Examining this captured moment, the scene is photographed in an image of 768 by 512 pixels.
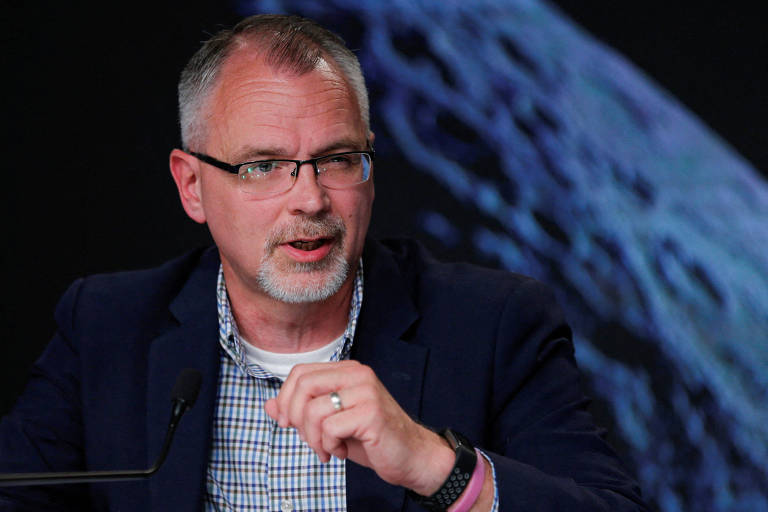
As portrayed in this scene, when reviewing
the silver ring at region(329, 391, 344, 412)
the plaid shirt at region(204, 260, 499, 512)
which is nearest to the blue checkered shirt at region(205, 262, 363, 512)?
the plaid shirt at region(204, 260, 499, 512)

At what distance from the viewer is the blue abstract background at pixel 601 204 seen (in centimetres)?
265

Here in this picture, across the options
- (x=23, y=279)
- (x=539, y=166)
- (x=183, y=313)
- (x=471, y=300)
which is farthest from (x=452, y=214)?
(x=23, y=279)

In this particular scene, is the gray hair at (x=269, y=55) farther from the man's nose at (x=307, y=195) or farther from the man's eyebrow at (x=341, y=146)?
the man's nose at (x=307, y=195)

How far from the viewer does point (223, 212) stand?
190cm

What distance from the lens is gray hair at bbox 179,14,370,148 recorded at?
1.90 metres

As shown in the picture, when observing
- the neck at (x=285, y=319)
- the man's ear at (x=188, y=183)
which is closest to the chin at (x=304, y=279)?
the neck at (x=285, y=319)

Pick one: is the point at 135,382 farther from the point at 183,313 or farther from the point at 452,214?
the point at 452,214

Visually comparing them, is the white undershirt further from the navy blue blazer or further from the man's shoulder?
the man's shoulder

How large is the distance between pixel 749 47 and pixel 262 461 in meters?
1.77

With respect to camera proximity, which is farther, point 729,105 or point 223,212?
point 729,105

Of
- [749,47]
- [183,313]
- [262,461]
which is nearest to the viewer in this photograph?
[262,461]

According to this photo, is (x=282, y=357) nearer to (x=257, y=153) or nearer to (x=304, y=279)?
(x=304, y=279)

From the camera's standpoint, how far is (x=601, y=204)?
107 inches

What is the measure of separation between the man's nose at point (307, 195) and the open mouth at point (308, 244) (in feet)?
0.22
